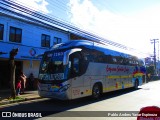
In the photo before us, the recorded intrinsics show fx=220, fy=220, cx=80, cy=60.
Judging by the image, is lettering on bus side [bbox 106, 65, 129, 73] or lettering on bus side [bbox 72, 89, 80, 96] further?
lettering on bus side [bbox 106, 65, 129, 73]

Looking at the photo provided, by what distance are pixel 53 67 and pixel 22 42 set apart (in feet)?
28.5

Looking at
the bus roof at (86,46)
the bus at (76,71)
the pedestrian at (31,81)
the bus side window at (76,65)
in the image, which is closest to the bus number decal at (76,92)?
the bus at (76,71)

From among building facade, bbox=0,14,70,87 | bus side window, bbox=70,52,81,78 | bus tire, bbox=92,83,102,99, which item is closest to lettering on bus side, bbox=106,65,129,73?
bus tire, bbox=92,83,102,99

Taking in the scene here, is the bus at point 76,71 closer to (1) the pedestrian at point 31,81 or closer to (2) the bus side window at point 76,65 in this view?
(2) the bus side window at point 76,65

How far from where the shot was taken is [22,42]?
19891 mm

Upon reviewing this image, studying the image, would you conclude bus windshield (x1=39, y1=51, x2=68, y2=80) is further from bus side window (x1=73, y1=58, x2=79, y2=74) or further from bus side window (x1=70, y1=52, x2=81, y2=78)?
bus side window (x1=73, y1=58, x2=79, y2=74)

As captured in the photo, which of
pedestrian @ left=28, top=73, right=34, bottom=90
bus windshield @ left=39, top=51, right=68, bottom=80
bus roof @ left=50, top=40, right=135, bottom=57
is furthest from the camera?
pedestrian @ left=28, top=73, right=34, bottom=90

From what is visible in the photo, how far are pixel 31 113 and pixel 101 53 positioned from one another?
7237 mm

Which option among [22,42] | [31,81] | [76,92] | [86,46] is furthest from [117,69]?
[22,42]

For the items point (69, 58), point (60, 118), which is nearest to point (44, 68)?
point (69, 58)

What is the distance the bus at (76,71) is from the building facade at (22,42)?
242 inches

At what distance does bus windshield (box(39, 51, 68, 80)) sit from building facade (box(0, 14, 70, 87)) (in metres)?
5.67

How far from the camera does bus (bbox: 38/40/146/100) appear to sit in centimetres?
1168

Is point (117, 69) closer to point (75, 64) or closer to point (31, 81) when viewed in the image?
point (75, 64)
